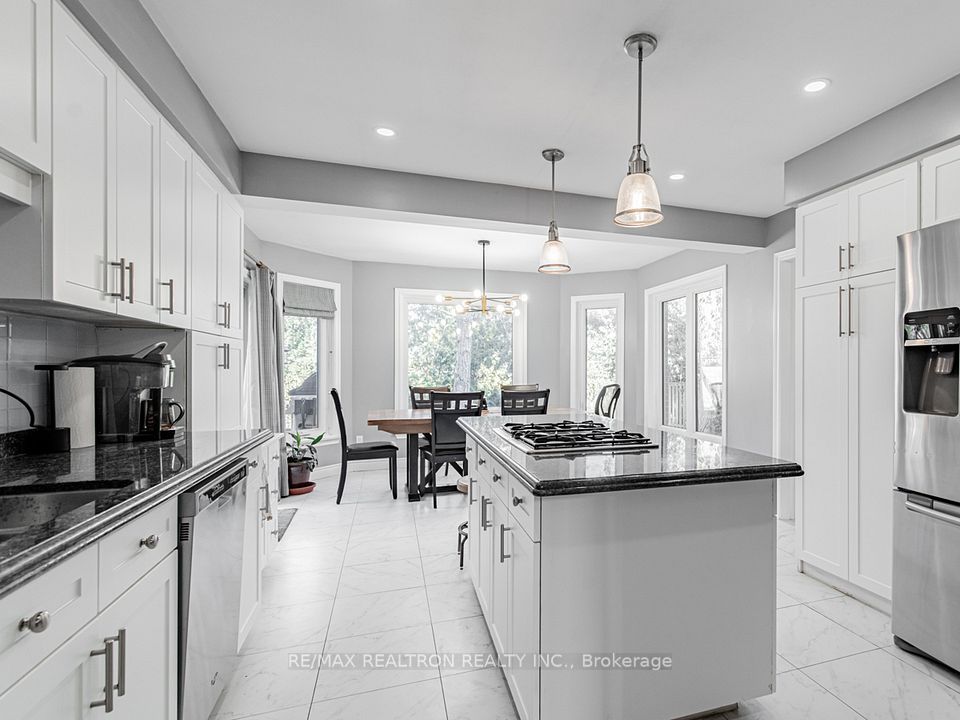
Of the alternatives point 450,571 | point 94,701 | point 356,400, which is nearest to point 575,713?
point 94,701

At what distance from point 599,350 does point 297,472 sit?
4108 mm

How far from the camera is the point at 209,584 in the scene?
5.02 feet

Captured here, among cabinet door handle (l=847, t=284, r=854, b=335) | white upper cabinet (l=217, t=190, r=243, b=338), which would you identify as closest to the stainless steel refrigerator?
cabinet door handle (l=847, t=284, r=854, b=335)

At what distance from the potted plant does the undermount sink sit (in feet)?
11.5

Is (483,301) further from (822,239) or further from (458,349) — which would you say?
(822,239)

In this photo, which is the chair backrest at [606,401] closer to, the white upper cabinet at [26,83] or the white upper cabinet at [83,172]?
the white upper cabinet at [83,172]

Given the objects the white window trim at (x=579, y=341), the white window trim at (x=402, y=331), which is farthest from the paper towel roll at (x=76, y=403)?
the white window trim at (x=579, y=341)

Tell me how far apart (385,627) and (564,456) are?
52.9 inches

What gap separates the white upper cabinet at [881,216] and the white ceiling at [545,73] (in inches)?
14.5

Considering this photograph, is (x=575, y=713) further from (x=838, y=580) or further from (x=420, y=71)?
(x=420, y=71)

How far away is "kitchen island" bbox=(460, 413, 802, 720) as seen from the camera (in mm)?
1466

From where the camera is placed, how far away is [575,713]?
4.90 ft

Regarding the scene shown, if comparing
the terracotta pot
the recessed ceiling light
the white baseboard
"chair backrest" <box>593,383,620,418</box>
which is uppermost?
the recessed ceiling light

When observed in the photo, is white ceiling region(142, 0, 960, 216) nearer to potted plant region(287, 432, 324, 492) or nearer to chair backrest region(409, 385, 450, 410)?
chair backrest region(409, 385, 450, 410)
